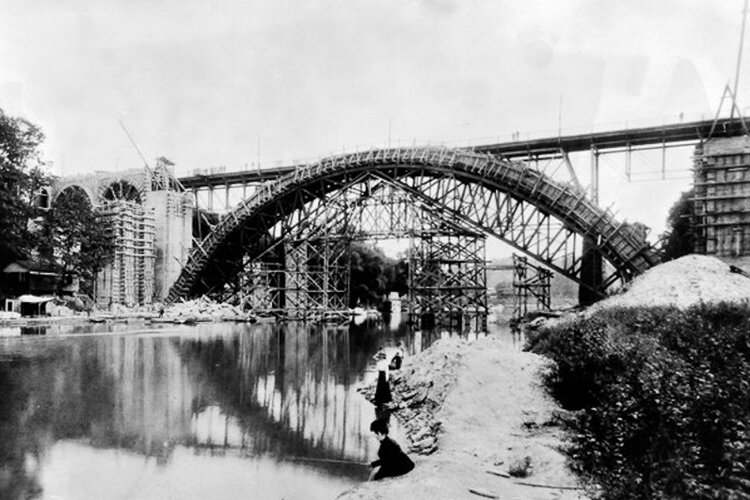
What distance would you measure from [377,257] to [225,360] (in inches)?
2317

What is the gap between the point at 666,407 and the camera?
8.25 meters

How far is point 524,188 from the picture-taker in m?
37.7

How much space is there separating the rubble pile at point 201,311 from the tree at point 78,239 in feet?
23.1

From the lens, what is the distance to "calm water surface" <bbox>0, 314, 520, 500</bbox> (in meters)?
9.28

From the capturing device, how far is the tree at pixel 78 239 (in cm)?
4953

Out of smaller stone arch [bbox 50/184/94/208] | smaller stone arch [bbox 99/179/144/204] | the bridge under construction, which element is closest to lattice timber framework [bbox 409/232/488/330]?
the bridge under construction

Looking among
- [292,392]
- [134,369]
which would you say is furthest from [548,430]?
[134,369]

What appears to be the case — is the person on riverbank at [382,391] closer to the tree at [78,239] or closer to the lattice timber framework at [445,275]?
the lattice timber framework at [445,275]

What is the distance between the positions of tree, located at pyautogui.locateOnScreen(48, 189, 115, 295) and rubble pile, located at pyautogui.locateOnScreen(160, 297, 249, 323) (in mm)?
7049

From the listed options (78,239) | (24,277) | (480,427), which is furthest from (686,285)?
(24,277)

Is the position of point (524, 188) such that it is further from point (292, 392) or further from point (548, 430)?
point (548, 430)

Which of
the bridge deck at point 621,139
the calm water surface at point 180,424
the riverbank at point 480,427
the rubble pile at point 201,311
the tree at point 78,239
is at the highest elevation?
the bridge deck at point 621,139

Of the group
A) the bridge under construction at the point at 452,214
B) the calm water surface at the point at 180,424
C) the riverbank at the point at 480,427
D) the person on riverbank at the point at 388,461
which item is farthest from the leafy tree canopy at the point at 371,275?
the person on riverbank at the point at 388,461

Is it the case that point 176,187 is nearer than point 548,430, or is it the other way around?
point 548,430
